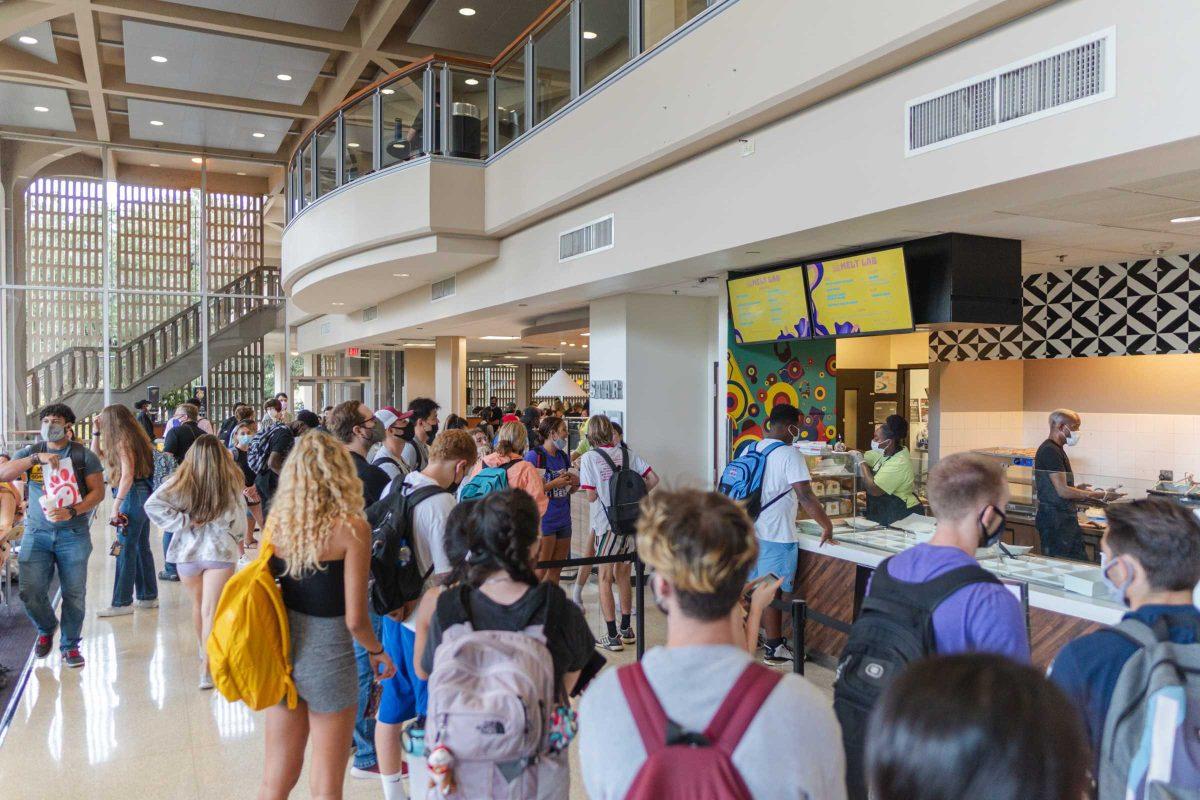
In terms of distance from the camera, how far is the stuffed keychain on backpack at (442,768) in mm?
1729

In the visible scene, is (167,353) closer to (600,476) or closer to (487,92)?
(487,92)

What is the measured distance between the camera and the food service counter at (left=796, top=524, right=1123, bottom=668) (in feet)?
11.6

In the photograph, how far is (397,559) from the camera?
9.73 feet

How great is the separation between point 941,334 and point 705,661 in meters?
7.96

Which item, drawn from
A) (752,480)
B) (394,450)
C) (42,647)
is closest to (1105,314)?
(752,480)

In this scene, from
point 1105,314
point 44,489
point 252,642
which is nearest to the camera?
point 252,642

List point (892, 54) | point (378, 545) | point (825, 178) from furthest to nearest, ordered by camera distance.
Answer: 1. point (825, 178)
2. point (892, 54)
3. point (378, 545)

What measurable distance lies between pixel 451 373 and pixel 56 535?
8792 mm

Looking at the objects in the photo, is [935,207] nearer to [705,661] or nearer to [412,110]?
[705,661]

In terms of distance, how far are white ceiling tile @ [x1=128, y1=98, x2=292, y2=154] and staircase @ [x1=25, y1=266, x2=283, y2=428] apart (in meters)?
2.62

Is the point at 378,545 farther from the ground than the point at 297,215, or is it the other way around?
the point at 297,215

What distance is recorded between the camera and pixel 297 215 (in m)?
10.6

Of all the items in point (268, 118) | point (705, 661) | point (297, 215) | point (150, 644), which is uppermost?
point (268, 118)

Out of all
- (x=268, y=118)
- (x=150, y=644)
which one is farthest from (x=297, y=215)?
(x=150, y=644)
